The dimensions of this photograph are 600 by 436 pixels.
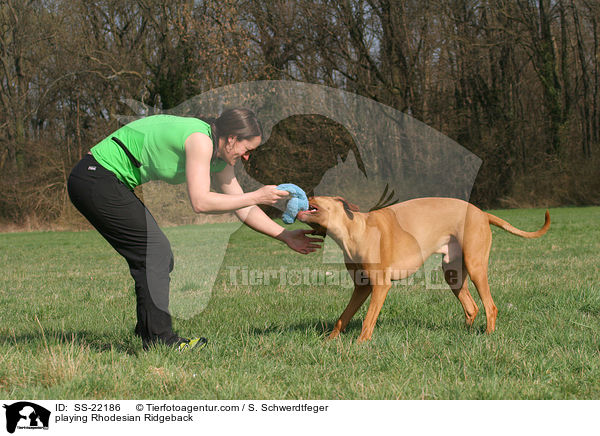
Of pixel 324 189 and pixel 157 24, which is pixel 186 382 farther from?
pixel 157 24

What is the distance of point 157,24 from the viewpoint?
25.8 m

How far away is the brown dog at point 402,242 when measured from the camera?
442 centimetres

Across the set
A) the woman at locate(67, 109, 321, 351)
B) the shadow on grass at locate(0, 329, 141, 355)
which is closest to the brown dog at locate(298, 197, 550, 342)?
the woman at locate(67, 109, 321, 351)

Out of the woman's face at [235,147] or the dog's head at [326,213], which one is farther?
the dog's head at [326,213]

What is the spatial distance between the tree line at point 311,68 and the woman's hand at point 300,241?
66.0 ft

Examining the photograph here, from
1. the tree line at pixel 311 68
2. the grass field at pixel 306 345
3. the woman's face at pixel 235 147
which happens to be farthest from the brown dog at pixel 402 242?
the tree line at pixel 311 68

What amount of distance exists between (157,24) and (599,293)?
24.7 m

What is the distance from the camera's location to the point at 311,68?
25203 millimetres

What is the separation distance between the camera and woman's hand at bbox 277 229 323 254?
169 inches

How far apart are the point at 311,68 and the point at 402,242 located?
21.7 metres

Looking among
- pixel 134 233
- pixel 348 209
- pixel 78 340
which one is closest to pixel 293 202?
pixel 348 209
